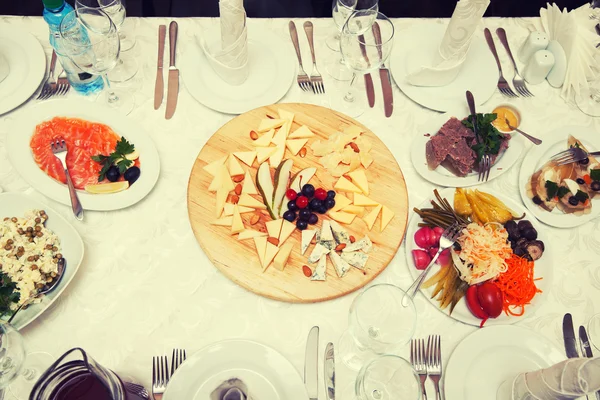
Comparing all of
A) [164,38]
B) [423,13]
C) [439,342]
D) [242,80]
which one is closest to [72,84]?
[164,38]

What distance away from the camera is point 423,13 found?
113 inches

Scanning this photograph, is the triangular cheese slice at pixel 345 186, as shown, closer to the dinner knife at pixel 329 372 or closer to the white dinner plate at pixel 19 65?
the dinner knife at pixel 329 372

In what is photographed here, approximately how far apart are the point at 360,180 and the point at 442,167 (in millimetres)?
360

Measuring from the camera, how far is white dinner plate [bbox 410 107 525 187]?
1952mm

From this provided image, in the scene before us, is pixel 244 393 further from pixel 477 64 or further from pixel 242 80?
pixel 477 64

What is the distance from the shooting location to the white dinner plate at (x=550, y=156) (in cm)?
190

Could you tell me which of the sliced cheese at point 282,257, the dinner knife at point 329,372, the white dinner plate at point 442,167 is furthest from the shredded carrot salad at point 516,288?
the sliced cheese at point 282,257

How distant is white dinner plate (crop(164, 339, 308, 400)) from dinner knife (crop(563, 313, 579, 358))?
37.1 inches

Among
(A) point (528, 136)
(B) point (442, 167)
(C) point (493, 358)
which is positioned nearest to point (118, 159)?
(B) point (442, 167)

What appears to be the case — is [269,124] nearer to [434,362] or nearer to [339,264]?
[339,264]

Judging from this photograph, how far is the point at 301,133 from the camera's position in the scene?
6.56 ft

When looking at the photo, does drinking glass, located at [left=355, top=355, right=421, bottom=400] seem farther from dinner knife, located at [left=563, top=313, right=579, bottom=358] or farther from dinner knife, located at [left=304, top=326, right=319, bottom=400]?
dinner knife, located at [left=563, top=313, right=579, bottom=358]

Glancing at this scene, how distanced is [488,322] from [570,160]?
783mm

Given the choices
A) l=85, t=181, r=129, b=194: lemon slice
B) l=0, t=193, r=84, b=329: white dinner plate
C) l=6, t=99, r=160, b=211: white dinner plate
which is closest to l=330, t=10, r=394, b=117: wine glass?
l=6, t=99, r=160, b=211: white dinner plate
